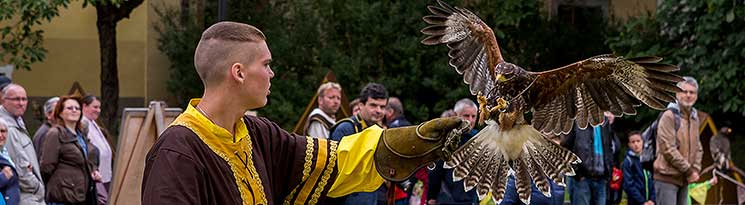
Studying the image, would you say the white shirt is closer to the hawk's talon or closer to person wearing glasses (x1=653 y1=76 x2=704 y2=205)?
person wearing glasses (x1=653 y1=76 x2=704 y2=205)

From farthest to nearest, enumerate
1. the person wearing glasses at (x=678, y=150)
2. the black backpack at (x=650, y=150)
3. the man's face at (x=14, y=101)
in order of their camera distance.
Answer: the black backpack at (x=650, y=150) < the person wearing glasses at (x=678, y=150) < the man's face at (x=14, y=101)

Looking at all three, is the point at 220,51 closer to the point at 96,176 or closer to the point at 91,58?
the point at 96,176

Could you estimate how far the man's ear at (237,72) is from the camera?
3.70 meters

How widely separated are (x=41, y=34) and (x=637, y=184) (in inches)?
348

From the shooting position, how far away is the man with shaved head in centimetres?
362

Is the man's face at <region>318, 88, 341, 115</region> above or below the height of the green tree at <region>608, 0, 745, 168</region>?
below

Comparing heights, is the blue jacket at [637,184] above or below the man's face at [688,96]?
below

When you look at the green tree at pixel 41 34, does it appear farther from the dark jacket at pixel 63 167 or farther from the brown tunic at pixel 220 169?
the brown tunic at pixel 220 169

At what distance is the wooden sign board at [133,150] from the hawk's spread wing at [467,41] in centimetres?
202

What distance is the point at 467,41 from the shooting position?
615 centimetres

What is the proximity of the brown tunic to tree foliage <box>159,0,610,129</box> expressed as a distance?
1278 centimetres

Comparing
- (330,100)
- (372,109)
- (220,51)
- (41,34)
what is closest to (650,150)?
(330,100)

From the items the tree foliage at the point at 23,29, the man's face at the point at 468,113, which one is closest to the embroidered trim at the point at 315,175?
the man's face at the point at 468,113

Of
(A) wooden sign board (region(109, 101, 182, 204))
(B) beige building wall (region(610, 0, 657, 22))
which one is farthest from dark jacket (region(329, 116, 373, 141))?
(B) beige building wall (region(610, 0, 657, 22))
